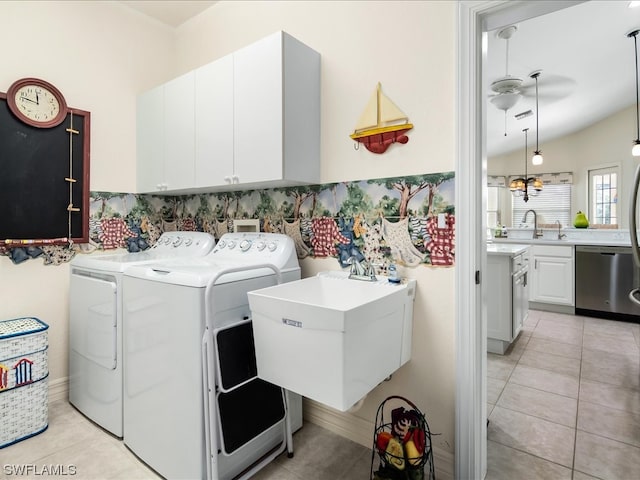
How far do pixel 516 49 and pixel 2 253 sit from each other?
419 centimetres

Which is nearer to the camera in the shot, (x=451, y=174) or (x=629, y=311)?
(x=451, y=174)

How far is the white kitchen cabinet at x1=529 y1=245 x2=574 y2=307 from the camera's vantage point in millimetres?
4305

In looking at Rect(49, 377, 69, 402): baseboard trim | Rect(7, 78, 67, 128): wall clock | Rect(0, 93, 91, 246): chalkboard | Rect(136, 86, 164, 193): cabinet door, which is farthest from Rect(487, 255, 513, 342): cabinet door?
Rect(7, 78, 67, 128): wall clock

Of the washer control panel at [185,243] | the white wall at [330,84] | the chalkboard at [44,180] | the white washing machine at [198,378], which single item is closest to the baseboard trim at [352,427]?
the white wall at [330,84]

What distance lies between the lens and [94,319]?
1.99m

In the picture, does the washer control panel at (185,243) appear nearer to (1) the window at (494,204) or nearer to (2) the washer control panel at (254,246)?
(2) the washer control panel at (254,246)

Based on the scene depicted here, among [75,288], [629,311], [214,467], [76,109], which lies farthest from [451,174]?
[629,311]

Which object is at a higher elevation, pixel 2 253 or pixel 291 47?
pixel 291 47

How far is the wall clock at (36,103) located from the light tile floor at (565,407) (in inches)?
129

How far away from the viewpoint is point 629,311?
3.98 metres

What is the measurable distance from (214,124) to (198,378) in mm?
1422

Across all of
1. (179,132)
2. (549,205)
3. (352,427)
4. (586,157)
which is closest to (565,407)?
(352,427)

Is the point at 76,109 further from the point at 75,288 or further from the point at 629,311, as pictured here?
the point at 629,311

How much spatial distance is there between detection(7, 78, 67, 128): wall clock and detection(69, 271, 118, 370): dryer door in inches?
39.5
